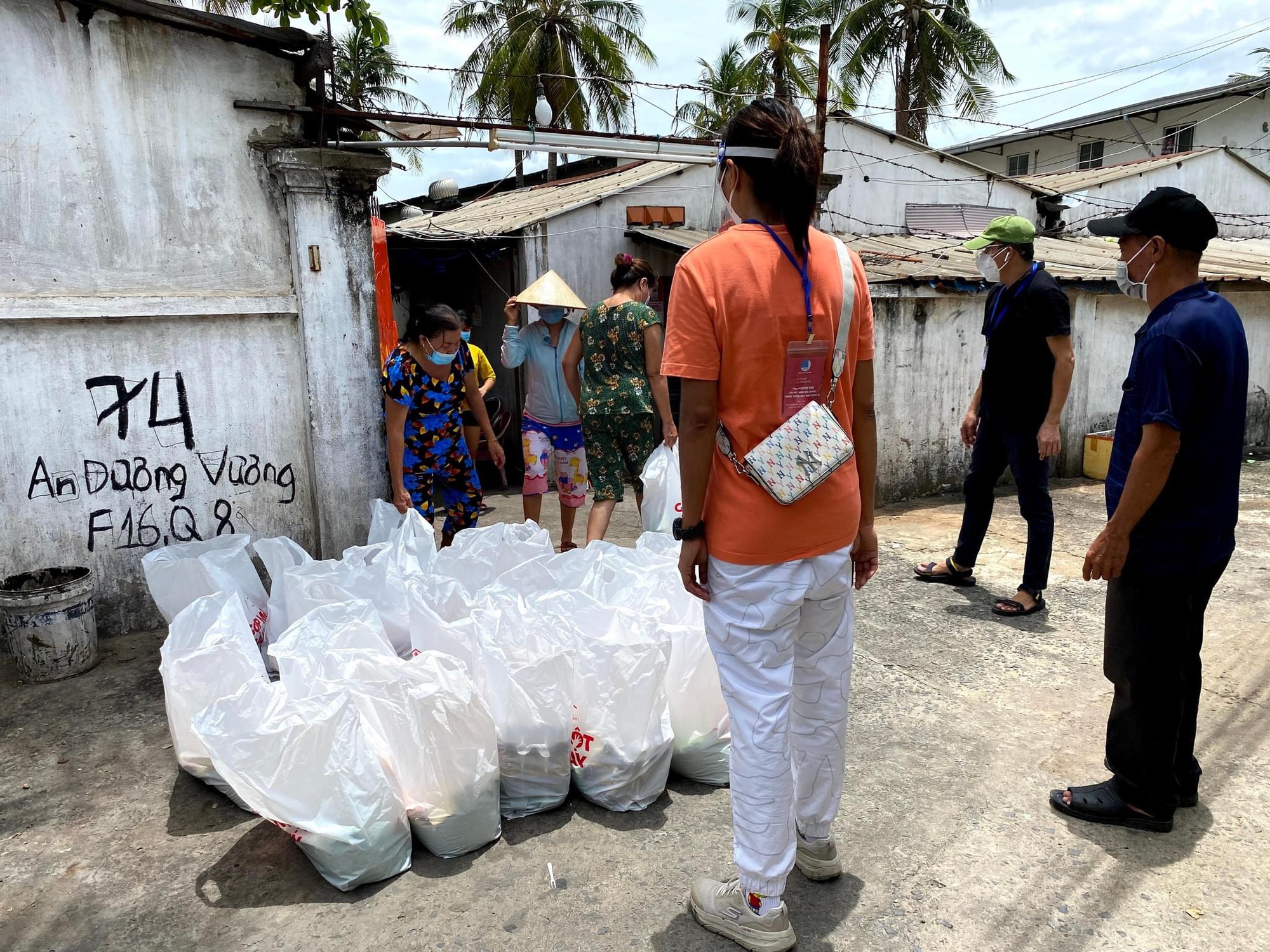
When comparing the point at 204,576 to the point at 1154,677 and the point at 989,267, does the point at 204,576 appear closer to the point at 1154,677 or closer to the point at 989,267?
the point at 1154,677

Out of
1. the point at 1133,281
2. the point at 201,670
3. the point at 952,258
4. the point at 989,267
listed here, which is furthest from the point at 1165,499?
the point at 952,258

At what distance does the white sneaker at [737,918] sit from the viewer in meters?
2.04

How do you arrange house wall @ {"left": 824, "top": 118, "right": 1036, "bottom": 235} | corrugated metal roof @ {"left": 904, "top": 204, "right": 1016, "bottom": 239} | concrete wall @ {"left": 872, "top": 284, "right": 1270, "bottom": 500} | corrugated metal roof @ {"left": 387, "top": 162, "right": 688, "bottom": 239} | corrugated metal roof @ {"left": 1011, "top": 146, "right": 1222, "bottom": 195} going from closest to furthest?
concrete wall @ {"left": 872, "top": 284, "right": 1270, "bottom": 500}
corrugated metal roof @ {"left": 387, "top": 162, "right": 688, "bottom": 239}
house wall @ {"left": 824, "top": 118, "right": 1036, "bottom": 235}
corrugated metal roof @ {"left": 904, "top": 204, "right": 1016, "bottom": 239}
corrugated metal roof @ {"left": 1011, "top": 146, "right": 1222, "bottom": 195}

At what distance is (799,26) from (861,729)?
75.8 ft

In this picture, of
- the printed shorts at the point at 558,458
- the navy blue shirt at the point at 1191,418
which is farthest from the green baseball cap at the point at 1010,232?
the printed shorts at the point at 558,458

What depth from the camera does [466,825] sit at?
2.46 meters

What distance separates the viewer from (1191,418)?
2.31 meters

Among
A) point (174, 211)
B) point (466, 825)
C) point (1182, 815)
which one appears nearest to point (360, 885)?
point (466, 825)

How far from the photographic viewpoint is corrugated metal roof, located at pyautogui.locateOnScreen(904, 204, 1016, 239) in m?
10.4

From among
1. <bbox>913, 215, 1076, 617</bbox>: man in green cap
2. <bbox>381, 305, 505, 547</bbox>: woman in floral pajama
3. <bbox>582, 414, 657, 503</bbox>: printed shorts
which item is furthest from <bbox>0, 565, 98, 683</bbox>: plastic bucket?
<bbox>913, 215, 1076, 617</bbox>: man in green cap

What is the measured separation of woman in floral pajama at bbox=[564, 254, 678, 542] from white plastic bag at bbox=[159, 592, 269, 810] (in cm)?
224

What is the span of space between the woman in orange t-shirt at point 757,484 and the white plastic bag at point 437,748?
0.79 metres

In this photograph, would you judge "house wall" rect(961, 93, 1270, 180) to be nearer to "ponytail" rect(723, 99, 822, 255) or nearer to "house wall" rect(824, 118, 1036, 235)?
"house wall" rect(824, 118, 1036, 235)

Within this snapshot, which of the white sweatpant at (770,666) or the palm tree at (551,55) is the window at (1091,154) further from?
the white sweatpant at (770,666)
